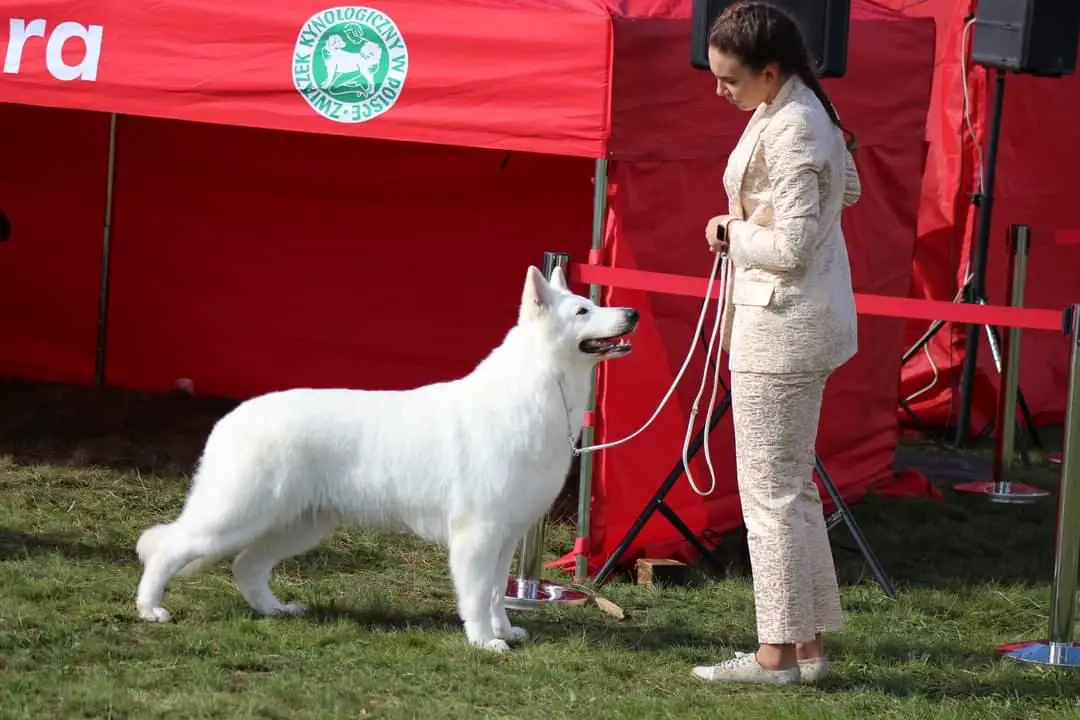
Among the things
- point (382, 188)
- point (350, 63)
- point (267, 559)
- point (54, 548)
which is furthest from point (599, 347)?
point (382, 188)

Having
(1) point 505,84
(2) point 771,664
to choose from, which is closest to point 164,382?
(1) point 505,84

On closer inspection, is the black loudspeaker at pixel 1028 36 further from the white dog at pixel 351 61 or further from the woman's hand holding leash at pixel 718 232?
the woman's hand holding leash at pixel 718 232

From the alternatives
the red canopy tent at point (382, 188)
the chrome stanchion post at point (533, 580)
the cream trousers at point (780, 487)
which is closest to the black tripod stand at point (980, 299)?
the red canopy tent at point (382, 188)

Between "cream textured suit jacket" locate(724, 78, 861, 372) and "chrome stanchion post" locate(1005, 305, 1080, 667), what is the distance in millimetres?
1071

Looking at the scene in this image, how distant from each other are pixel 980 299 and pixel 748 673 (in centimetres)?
494

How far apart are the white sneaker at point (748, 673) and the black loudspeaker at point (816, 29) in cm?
222

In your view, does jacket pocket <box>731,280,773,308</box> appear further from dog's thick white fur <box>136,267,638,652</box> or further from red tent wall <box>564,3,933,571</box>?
red tent wall <box>564,3,933,571</box>

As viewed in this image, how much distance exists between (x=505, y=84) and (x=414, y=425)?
1.71 metres

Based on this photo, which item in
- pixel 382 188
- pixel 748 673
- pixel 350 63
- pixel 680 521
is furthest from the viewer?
pixel 382 188

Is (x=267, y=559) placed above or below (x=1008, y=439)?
below

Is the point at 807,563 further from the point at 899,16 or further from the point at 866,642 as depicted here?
the point at 899,16

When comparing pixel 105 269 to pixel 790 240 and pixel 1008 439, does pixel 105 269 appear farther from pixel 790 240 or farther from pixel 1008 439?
pixel 790 240

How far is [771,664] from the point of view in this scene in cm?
472

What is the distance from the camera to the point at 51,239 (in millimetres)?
9172
